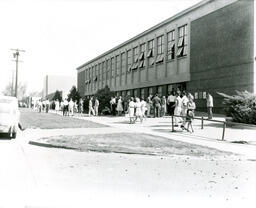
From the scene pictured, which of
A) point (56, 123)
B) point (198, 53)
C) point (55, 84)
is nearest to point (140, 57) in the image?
point (198, 53)

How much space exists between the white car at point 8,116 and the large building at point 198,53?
714 inches

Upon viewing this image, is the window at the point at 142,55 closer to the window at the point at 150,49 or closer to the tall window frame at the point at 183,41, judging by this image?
the window at the point at 150,49

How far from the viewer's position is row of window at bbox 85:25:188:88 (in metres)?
37.1

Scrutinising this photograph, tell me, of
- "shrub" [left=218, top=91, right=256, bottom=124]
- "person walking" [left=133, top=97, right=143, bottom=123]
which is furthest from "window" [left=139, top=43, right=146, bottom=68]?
"shrub" [left=218, top=91, right=256, bottom=124]

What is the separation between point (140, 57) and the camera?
1845 inches

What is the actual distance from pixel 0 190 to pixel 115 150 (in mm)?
5508

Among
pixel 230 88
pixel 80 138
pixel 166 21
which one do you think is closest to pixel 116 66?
pixel 166 21

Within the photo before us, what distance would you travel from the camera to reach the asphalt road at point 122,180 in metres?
5.81

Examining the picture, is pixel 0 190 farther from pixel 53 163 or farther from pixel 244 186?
pixel 244 186

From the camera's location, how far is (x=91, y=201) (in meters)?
5.73

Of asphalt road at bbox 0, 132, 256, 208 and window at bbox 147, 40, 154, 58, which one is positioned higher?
window at bbox 147, 40, 154, 58

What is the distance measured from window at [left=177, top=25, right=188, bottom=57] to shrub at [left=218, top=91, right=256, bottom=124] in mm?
15799

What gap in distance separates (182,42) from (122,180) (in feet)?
101

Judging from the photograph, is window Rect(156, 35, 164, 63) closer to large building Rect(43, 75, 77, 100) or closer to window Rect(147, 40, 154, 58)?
window Rect(147, 40, 154, 58)
